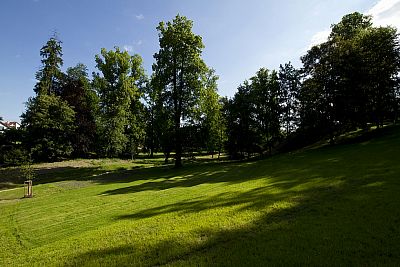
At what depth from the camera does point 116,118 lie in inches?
2122

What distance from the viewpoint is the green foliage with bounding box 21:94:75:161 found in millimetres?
48312

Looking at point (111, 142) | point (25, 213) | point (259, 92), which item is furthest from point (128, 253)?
point (111, 142)

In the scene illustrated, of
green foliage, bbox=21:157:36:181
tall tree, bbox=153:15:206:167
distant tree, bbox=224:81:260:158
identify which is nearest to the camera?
green foliage, bbox=21:157:36:181

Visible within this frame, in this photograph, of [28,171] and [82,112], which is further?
[82,112]

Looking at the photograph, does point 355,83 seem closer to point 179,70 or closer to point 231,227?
point 179,70

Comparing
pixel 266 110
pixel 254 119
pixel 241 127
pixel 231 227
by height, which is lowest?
pixel 231 227

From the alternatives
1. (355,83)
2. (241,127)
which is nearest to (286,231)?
(355,83)

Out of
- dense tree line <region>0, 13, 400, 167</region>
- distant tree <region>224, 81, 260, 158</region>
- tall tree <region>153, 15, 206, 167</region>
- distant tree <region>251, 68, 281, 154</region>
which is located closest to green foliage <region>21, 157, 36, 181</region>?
dense tree line <region>0, 13, 400, 167</region>

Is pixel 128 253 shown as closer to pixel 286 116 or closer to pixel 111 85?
pixel 286 116

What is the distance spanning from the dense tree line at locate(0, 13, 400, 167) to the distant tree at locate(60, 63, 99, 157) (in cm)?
19

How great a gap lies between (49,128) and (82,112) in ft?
27.9

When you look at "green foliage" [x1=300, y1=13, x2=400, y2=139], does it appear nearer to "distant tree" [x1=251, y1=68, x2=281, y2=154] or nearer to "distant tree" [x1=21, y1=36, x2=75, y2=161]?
"distant tree" [x1=251, y1=68, x2=281, y2=154]

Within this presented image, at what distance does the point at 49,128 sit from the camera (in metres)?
49.3

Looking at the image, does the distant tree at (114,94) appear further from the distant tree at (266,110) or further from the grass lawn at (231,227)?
the grass lawn at (231,227)
